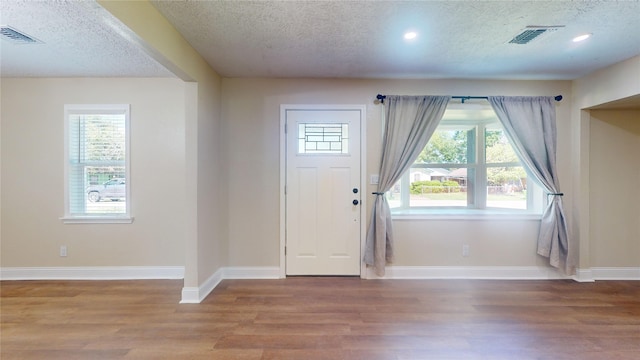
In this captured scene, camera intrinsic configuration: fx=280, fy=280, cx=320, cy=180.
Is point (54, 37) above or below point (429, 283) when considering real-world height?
above

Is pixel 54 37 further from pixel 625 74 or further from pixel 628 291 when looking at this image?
pixel 628 291

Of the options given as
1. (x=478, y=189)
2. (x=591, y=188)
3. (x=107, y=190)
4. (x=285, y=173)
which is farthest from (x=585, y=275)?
(x=107, y=190)

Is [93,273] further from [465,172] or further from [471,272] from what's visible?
[465,172]

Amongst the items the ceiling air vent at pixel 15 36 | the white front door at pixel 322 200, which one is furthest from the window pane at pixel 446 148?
the ceiling air vent at pixel 15 36

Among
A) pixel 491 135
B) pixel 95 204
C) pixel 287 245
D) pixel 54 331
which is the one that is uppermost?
pixel 491 135

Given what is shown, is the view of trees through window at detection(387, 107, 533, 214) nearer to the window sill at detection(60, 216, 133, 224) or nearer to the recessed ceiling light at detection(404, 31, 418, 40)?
the recessed ceiling light at detection(404, 31, 418, 40)

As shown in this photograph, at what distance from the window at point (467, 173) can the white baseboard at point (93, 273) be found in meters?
2.93

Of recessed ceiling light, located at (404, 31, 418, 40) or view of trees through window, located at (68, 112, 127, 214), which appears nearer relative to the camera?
recessed ceiling light, located at (404, 31, 418, 40)

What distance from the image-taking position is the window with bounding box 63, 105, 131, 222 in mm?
3371

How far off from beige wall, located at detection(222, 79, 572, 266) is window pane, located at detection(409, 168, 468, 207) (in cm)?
33

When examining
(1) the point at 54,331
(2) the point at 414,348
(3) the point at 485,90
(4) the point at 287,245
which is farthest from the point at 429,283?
(1) the point at 54,331

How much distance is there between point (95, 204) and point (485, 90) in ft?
16.2

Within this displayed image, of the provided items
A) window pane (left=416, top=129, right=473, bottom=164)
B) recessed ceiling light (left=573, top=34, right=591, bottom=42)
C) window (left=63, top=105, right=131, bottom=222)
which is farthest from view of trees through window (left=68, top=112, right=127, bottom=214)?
recessed ceiling light (left=573, top=34, right=591, bottom=42)

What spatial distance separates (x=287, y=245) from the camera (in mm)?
3434
